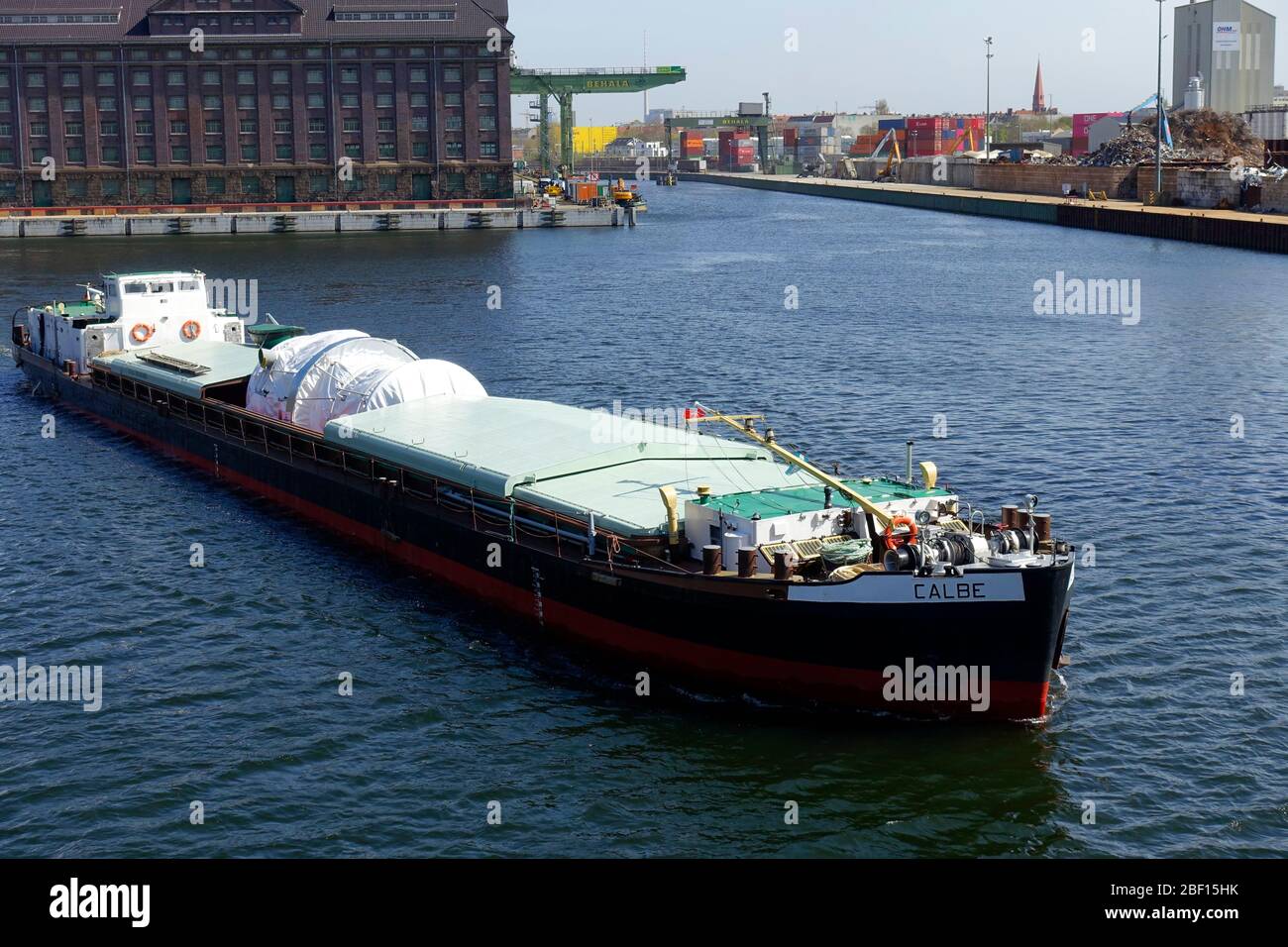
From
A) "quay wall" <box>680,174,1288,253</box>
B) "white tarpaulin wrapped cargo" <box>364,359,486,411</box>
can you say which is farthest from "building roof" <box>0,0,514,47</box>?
"white tarpaulin wrapped cargo" <box>364,359,486,411</box>

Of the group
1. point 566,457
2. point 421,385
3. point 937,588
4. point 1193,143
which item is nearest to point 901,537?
point 937,588

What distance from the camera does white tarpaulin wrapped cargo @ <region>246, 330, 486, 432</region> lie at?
43.6 meters

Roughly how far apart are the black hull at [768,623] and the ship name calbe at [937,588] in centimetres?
4

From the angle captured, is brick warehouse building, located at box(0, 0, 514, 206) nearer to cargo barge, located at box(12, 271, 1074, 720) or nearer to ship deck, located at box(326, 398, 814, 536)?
cargo barge, located at box(12, 271, 1074, 720)

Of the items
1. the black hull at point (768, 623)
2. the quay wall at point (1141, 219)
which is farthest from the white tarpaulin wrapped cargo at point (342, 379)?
the quay wall at point (1141, 219)

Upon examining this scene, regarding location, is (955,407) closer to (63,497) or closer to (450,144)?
(63,497)

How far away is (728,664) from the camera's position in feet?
96.5

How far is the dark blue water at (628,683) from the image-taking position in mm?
25344

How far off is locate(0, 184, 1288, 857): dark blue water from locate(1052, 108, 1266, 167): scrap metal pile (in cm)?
10637

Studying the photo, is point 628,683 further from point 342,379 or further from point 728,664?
point 342,379

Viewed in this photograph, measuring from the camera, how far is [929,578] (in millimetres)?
26953

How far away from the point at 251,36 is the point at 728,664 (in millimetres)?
145251

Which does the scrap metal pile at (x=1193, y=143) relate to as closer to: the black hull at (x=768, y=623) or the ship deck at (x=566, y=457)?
the ship deck at (x=566, y=457)
